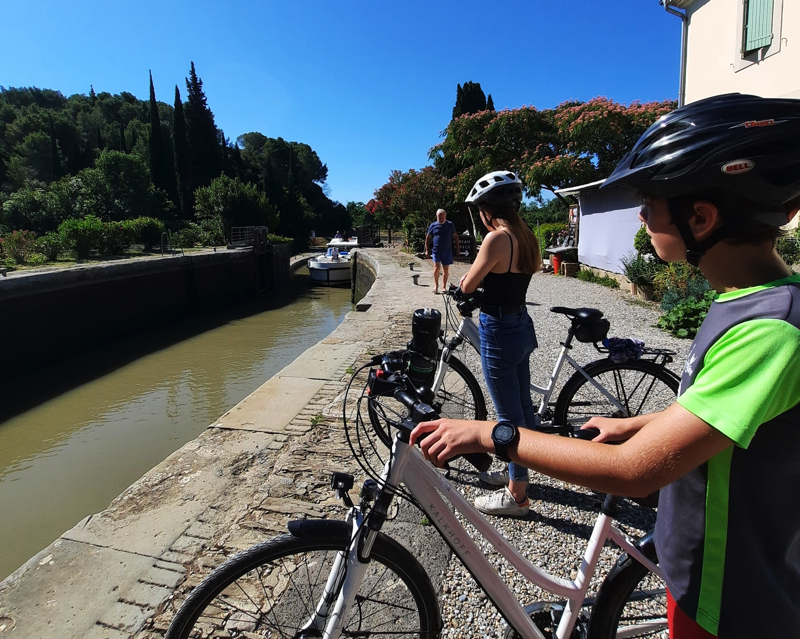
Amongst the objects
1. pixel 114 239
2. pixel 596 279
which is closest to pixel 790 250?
pixel 596 279

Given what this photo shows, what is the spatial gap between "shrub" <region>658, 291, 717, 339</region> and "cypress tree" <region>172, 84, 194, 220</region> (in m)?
46.1

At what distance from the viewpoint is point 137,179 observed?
37875mm

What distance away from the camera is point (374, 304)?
10.8 metres

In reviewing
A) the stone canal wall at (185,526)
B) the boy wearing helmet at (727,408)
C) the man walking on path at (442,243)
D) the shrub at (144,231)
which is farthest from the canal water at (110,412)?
the shrub at (144,231)

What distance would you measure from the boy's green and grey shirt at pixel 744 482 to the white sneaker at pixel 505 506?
1728mm

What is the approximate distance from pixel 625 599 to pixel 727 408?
3.47 feet

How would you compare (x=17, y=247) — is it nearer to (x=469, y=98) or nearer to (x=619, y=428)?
(x=619, y=428)

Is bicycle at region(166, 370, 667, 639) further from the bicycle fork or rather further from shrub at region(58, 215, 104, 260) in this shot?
shrub at region(58, 215, 104, 260)

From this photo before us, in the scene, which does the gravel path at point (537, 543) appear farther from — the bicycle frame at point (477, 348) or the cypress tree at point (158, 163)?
the cypress tree at point (158, 163)

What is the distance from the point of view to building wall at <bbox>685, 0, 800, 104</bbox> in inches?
353

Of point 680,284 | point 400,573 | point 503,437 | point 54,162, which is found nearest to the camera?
point 503,437

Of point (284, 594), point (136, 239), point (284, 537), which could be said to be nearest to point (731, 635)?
point (284, 537)

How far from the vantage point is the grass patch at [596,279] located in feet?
39.8

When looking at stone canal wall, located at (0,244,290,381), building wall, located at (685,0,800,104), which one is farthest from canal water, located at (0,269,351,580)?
building wall, located at (685,0,800,104)
